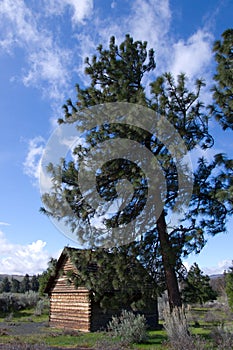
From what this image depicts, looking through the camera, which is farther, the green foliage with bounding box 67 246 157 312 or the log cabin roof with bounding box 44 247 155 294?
the log cabin roof with bounding box 44 247 155 294

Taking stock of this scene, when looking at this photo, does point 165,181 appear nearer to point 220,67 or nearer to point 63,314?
point 220,67

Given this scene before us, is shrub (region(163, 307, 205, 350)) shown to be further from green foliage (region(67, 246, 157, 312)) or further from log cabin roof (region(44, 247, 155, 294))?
log cabin roof (region(44, 247, 155, 294))

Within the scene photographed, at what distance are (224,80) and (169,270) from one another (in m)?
6.40

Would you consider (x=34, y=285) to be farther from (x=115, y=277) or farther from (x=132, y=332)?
(x=115, y=277)

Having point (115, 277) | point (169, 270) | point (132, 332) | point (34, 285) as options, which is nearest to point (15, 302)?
point (132, 332)

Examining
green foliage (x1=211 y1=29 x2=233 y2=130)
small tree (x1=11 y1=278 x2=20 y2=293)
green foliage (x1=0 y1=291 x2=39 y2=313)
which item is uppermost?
green foliage (x1=211 y1=29 x2=233 y2=130)

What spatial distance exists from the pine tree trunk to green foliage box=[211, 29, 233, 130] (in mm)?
4219

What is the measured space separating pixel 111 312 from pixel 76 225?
30.7 feet

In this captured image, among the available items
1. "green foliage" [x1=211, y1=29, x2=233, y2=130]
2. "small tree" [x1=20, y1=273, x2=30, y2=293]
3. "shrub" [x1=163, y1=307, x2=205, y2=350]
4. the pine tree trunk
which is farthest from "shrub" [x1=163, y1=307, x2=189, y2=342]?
"small tree" [x1=20, y1=273, x2=30, y2=293]

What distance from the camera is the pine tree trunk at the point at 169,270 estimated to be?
392 inches

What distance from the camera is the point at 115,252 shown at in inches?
422

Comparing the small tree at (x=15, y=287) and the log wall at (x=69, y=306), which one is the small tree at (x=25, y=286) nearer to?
the small tree at (x=15, y=287)

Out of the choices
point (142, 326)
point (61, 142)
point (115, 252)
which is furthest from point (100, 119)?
point (142, 326)

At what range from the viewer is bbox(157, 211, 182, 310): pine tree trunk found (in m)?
9.95
